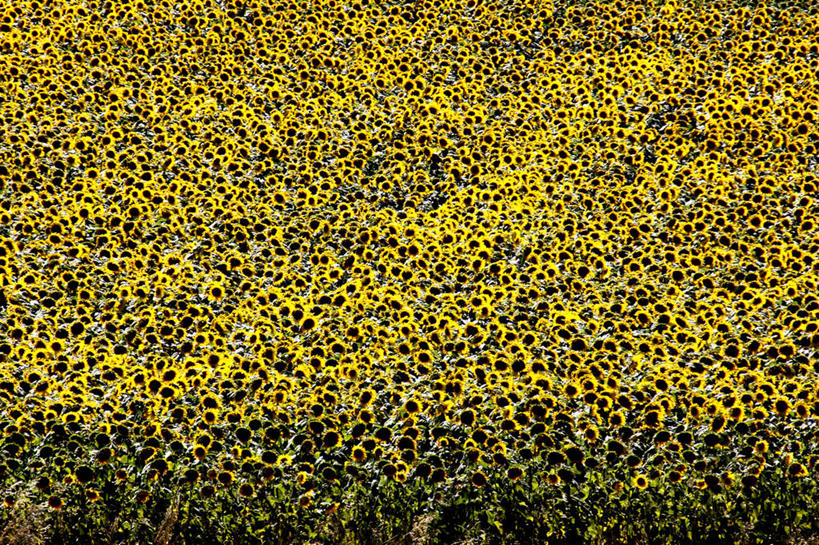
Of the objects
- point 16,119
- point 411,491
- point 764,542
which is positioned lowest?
point 16,119

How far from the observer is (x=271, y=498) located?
5.55 meters

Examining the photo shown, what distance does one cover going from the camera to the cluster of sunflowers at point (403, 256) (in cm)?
588

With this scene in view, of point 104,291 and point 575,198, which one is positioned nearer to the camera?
point 104,291

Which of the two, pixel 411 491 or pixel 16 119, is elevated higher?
pixel 411 491

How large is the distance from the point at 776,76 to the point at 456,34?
3.82 metres

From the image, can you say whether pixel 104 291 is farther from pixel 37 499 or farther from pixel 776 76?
pixel 776 76

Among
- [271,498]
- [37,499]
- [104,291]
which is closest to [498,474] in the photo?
[271,498]

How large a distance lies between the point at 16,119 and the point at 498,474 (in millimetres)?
6464

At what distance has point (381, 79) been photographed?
11.0 metres

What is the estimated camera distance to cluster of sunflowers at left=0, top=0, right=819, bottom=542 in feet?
19.3

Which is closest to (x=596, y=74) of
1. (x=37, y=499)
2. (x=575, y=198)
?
(x=575, y=198)

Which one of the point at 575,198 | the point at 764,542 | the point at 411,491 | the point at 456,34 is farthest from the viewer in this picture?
the point at 456,34

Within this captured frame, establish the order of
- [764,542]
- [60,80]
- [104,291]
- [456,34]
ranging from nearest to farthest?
[764,542]
[104,291]
[60,80]
[456,34]

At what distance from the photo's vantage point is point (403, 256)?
26.6 ft
